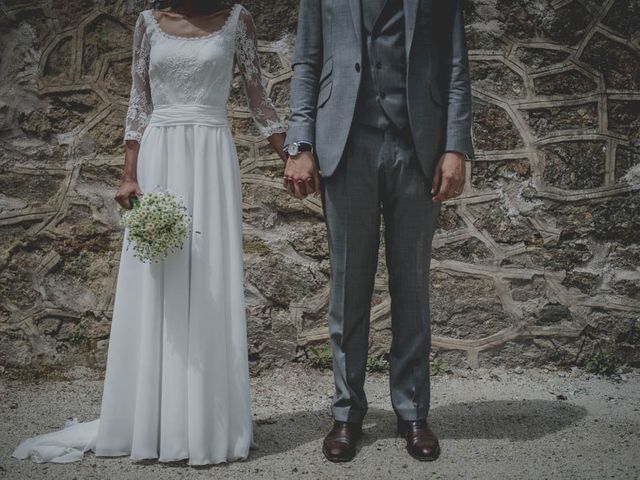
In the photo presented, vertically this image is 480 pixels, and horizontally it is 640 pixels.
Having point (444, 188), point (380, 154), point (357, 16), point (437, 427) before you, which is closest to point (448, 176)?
point (444, 188)

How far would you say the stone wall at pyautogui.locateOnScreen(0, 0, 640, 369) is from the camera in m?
3.82

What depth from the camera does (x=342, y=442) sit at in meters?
2.67

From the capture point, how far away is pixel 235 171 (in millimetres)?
2740

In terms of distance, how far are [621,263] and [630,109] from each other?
2.91 feet

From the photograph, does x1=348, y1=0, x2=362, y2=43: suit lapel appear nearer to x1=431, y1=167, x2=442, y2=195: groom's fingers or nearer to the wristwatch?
the wristwatch

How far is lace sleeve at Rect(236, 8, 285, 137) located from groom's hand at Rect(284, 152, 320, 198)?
0.28 meters

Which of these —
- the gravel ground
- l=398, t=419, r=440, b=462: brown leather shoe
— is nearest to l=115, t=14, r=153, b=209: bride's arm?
the gravel ground

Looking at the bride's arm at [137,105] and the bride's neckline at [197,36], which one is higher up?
the bride's neckline at [197,36]

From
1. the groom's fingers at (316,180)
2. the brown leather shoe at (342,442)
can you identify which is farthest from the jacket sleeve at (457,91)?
the brown leather shoe at (342,442)

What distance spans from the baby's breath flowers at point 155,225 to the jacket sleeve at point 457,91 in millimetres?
1075

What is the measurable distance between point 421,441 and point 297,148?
4.15ft

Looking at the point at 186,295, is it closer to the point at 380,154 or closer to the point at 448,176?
the point at 380,154

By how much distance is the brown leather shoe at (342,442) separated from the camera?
8.68 feet

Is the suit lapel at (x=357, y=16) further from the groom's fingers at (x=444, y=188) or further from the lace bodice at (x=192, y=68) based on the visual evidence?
the groom's fingers at (x=444, y=188)
